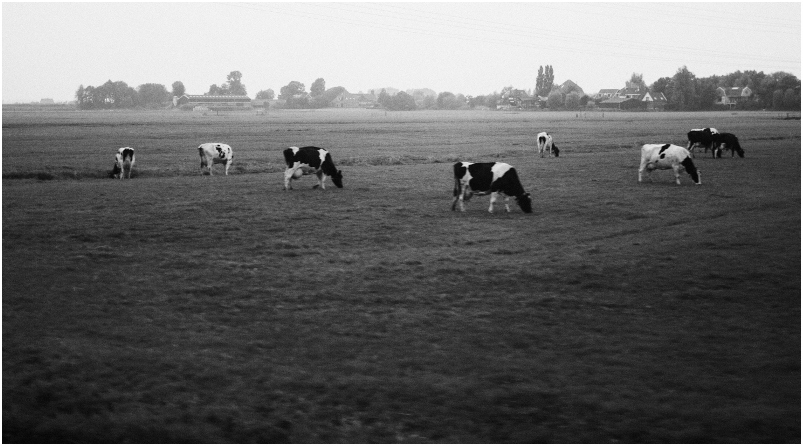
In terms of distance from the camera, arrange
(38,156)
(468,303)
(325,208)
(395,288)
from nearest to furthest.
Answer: (468,303), (395,288), (325,208), (38,156)

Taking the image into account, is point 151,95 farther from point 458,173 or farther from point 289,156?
point 458,173

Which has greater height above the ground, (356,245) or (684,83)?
(684,83)

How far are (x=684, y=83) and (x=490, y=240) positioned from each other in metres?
148

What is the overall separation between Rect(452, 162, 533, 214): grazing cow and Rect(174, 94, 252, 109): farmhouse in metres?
167

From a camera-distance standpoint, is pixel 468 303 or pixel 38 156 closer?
pixel 468 303

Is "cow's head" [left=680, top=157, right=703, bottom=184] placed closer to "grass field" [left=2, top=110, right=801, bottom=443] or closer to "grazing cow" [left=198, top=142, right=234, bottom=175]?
"grass field" [left=2, top=110, right=801, bottom=443]

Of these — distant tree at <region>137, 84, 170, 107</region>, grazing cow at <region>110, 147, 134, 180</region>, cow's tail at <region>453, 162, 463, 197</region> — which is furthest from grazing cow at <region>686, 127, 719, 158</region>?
distant tree at <region>137, 84, 170, 107</region>

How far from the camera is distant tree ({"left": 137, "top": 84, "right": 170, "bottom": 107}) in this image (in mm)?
178250

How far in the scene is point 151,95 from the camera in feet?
591

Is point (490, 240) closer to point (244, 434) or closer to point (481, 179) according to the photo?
point (481, 179)

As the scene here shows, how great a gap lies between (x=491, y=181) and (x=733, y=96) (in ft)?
496

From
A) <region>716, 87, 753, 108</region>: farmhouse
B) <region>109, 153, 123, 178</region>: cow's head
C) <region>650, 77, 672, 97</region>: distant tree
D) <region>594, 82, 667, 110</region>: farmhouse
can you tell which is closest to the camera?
<region>109, 153, 123, 178</region>: cow's head

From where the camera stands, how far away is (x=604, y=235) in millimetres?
17031

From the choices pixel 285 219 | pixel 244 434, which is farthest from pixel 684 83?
pixel 244 434
